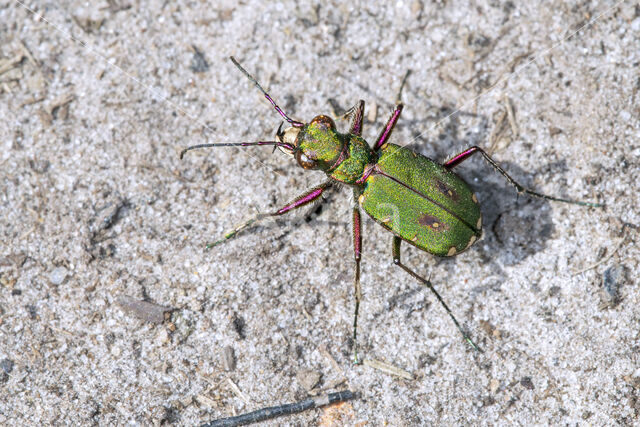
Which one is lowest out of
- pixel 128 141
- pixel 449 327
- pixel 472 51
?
pixel 449 327

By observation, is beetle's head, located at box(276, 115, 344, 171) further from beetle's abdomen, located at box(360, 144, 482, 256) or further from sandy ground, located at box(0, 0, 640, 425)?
sandy ground, located at box(0, 0, 640, 425)

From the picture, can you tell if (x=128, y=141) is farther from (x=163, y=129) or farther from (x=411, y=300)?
(x=411, y=300)

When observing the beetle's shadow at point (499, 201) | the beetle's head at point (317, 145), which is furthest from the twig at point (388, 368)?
the beetle's head at point (317, 145)

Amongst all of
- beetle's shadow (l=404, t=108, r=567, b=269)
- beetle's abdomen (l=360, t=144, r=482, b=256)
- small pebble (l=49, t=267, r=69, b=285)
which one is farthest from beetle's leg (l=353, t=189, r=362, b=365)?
small pebble (l=49, t=267, r=69, b=285)

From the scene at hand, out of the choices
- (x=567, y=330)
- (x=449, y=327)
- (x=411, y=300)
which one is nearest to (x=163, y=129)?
(x=411, y=300)

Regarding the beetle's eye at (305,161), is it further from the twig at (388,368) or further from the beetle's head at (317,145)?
the twig at (388,368)

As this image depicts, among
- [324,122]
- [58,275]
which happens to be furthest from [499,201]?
[58,275]

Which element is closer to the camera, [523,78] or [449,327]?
[449,327]

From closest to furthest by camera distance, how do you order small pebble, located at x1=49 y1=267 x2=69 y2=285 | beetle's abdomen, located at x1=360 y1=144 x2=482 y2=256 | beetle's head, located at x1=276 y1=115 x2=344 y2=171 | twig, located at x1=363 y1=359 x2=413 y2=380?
1. beetle's abdomen, located at x1=360 y1=144 x2=482 y2=256
2. beetle's head, located at x1=276 y1=115 x2=344 y2=171
3. twig, located at x1=363 y1=359 x2=413 y2=380
4. small pebble, located at x1=49 y1=267 x2=69 y2=285

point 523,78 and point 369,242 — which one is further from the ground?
point 523,78
